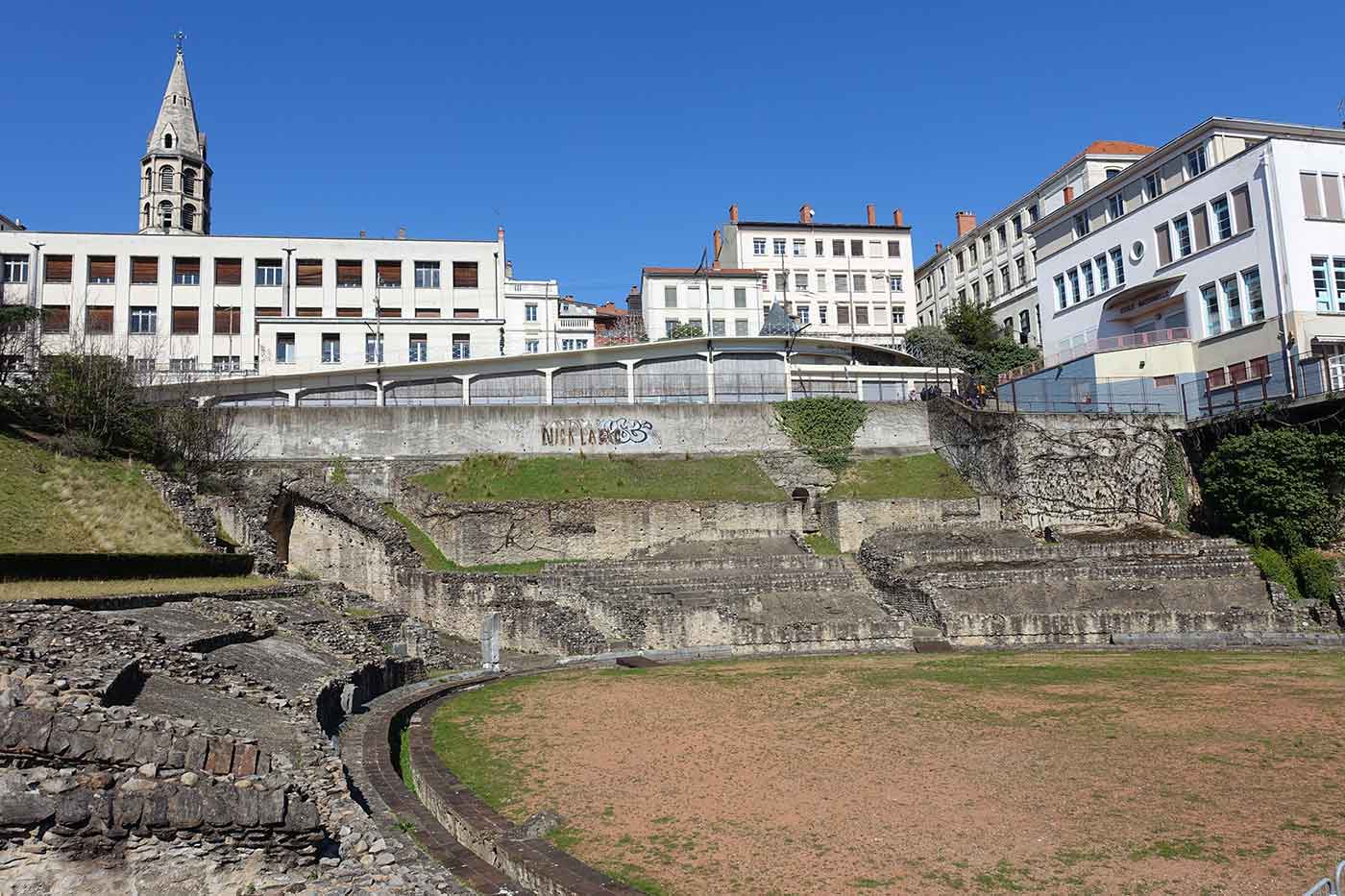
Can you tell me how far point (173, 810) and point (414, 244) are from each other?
2035 inches

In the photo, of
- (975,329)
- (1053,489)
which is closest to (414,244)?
(975,329)

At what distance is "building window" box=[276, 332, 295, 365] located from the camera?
51.8m

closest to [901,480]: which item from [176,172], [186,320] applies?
[186,320]

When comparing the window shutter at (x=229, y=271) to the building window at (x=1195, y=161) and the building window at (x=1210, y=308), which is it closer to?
the building window at (x=1210, y=308)

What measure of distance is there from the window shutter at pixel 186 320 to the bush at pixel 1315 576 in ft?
177

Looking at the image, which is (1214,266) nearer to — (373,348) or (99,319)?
(373,348)

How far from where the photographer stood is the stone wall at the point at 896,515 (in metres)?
36.3

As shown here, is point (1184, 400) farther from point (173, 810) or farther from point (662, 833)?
point (173, 810)

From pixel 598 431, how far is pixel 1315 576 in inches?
1067

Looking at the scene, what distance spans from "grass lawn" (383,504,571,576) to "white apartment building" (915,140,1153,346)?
38.2 m

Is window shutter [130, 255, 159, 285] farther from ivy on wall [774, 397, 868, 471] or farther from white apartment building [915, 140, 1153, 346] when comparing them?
white apartment building [915, 140, 1153, 346]

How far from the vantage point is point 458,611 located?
29266 millimetres

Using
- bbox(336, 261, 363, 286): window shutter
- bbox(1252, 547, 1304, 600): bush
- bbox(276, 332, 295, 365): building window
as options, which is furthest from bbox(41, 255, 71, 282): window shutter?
bbox(1252, 547, 1304, 600): bush

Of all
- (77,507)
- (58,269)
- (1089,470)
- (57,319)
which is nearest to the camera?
(77,507)
